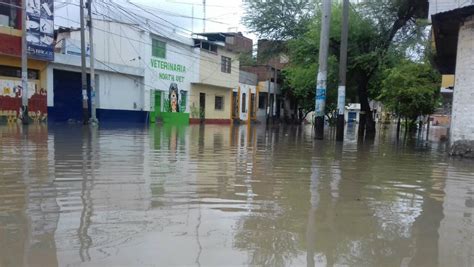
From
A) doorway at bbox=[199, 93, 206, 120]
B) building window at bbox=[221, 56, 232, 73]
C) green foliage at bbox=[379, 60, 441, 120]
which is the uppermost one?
building window at bbox=[221, 56, 232, 73]

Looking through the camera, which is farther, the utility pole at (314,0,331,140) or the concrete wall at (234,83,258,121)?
the concrete wall at (234,83,258,121)

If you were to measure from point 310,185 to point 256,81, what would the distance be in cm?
4150

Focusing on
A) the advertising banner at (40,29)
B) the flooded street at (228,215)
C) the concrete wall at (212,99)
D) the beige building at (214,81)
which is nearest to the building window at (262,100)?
the beige building at (214,81)

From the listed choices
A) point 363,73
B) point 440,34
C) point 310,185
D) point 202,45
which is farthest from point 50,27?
point 310,185

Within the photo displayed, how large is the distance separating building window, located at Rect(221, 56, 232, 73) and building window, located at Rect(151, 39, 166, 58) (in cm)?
718

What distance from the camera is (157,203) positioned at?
542cm

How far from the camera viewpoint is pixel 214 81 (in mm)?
39531

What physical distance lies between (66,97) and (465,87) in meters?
23.3

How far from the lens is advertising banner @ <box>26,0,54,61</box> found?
23586 millimetres

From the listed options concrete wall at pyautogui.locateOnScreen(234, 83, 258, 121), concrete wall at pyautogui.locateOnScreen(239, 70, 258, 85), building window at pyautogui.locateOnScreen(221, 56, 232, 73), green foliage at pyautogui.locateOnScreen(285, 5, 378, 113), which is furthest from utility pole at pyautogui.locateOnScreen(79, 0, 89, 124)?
concrete wall at pyautogui.locateOnScreen(239, 70, 258, 85)

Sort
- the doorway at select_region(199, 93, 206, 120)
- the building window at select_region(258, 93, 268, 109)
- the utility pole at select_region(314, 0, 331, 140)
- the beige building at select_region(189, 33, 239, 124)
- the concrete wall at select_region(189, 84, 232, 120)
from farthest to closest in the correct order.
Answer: the building window at select_region(258, 93, 268, 109) → the doorway at select_region(199, 93, 206, 120) → the concrete wall at select_region(189, 84, 232, 120) → the beige building at select_region(189, 33, 239, 124) → the utility pole at select_region(314, 0, 331, 140)

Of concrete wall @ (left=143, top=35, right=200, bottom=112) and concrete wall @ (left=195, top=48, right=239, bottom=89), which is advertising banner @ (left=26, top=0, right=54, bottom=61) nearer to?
concrete wall @ (left=143, top=35, right=200, bottom=112)

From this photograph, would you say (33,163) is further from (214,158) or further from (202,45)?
(202,45)

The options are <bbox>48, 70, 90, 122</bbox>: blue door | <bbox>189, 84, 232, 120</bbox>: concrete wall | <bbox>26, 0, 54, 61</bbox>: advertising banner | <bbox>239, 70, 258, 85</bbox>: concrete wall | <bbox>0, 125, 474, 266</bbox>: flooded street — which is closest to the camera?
<bbox>0, 125, 474, 266</bbox>: flooded street
